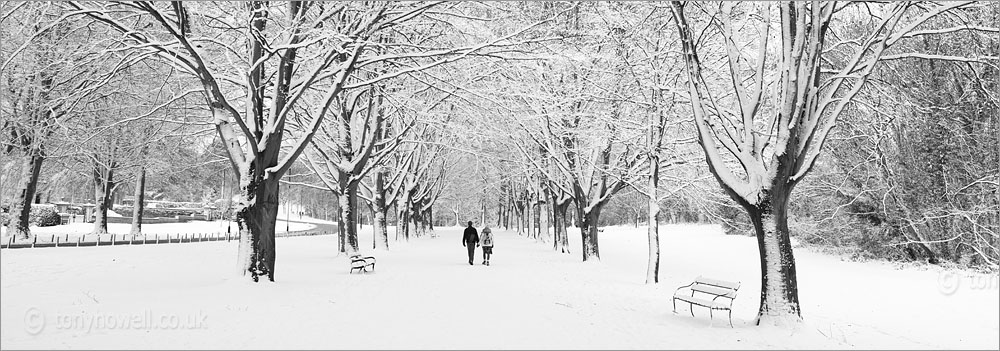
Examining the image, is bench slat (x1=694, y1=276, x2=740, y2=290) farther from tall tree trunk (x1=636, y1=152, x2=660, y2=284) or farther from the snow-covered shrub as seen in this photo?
the snow-covered shrub

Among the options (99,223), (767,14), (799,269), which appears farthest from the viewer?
(99,223)

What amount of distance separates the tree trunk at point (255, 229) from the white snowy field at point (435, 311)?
421 millimetres

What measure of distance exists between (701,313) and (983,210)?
447 inches

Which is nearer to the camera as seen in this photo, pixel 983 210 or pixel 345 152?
pixel 983 210

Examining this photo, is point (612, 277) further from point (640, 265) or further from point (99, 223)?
point (99, 223)

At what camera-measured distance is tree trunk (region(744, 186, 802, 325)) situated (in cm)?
803

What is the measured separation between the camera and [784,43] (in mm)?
8219

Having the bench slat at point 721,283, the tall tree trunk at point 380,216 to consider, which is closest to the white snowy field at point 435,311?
the bench slat at point 721,283

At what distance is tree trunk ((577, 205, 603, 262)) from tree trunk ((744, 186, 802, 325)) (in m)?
13.0

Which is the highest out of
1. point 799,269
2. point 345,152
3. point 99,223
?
point 345,152

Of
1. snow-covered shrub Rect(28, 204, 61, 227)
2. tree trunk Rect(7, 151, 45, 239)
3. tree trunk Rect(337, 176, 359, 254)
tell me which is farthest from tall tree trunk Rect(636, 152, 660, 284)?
snow-covered shrub Rect(28, 204, 61, 227)

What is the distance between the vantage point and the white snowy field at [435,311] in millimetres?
6434

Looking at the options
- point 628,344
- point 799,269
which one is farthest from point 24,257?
point 799,269

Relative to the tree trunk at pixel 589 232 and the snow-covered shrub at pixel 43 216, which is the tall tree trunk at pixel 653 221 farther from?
the snow-covered shrub at pixel 43 216
